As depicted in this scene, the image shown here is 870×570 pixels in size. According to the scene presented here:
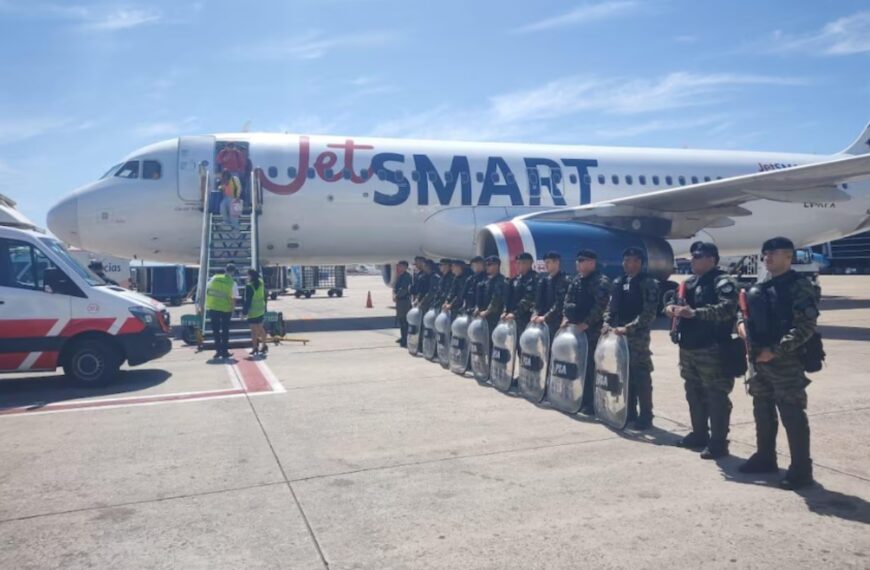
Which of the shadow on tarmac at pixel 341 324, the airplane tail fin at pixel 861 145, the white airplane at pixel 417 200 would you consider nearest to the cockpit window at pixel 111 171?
the white airplane at pixel 417 200

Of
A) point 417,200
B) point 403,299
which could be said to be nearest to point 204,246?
point 403,299

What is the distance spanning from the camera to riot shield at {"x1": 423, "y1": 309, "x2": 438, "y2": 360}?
1071 cm

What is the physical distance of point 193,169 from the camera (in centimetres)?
1499

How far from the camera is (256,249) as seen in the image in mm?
14695

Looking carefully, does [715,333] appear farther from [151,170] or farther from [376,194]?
[151,170]

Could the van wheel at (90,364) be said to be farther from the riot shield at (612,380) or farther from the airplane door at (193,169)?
the airplane door at (193,169)

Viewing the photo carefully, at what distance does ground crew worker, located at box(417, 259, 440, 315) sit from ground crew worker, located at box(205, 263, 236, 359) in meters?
3.22

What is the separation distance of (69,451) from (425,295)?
22.0 ft

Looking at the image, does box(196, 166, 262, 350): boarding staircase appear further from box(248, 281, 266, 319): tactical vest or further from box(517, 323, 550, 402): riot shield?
box(517, 323, 550, 402): riot shield

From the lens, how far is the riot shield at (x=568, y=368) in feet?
22.1

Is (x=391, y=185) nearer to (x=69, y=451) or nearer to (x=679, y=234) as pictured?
(x=679, y=234)

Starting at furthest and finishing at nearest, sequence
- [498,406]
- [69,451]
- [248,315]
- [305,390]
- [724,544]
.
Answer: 1. [248,315]
2. [305,390]
3. [498,406]
4. [69,451]
5. [724,544]

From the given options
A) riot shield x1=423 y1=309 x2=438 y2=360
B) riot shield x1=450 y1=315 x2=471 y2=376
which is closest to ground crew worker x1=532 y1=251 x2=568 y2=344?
riot shield x1=450 y1=315 x2=471 y2=376

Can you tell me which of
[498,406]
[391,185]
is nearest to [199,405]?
[498,406]
